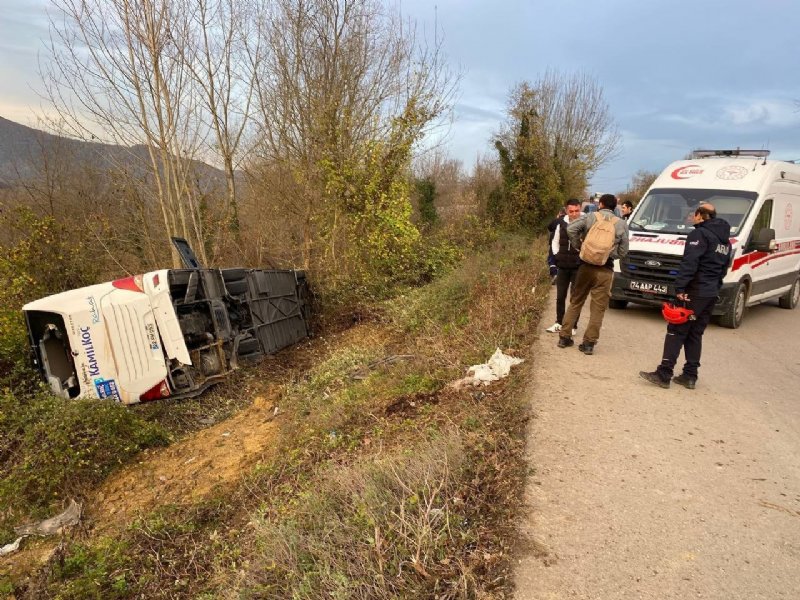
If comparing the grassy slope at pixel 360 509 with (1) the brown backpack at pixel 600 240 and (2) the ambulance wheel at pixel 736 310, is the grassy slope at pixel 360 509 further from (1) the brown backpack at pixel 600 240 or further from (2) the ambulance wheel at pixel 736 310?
(2) the ambulance wheel at pixel 736 310

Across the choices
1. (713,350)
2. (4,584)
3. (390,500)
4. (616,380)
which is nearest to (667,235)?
(713,350)

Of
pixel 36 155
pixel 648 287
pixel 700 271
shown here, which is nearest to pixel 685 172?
pixel 648 287

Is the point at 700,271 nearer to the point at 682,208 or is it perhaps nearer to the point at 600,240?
the point at 600,240

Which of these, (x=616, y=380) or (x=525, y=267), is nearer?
(x=616, y=380)

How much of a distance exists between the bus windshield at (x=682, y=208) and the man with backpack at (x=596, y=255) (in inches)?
120

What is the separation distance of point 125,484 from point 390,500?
13.6 ft

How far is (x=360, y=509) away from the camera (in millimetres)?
3010

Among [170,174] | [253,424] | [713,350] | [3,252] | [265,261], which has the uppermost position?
[170,174]

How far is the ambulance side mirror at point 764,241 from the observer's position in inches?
303

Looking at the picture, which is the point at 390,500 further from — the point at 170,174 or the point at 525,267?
the point at 170,174

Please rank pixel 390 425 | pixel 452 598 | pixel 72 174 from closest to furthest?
pixel 452 598 → pixel 390 425 → pixel 72 174

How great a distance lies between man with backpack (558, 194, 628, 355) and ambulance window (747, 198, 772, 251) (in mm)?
3663

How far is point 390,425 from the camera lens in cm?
497

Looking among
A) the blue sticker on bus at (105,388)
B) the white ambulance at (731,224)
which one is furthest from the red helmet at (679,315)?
the blue sticker on bus at (105,388)
